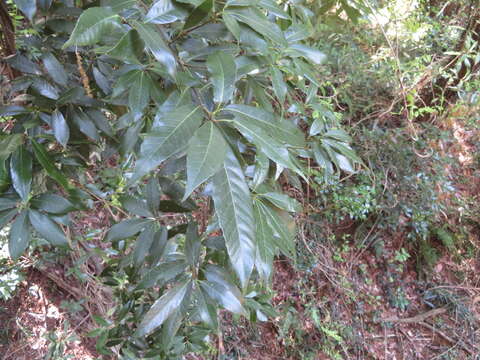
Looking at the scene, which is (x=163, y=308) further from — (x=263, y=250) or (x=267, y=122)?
(x=267, y=122)

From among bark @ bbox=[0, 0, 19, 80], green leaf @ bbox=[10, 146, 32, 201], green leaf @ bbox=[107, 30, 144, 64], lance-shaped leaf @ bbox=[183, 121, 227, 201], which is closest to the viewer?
lance-shaped leaf @ bbox=[183, 121, 227, 201]

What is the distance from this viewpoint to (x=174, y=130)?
50 centimetres

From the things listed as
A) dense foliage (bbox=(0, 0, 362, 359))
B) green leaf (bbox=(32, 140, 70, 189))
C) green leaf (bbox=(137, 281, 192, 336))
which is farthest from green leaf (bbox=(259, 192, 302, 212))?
green leaf (bbox=(32, 140, 70, 189))

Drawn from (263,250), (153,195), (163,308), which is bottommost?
(163,308)

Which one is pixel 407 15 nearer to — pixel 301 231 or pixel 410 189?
pixel 410 189

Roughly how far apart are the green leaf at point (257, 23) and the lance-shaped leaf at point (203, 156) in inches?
8.5

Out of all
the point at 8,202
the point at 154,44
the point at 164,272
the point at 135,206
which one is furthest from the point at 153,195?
the point at 154,44

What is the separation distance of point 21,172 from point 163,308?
0.36m

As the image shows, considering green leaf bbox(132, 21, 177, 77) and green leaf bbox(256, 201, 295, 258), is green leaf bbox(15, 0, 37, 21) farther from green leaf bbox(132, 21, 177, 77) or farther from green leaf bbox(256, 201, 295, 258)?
green leaf bbox(256, 201, 295, 258)

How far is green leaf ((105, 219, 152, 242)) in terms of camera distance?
0.82 m

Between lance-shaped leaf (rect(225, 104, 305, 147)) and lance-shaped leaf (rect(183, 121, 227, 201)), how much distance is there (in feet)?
0.24

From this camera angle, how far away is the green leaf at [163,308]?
74 centimetres

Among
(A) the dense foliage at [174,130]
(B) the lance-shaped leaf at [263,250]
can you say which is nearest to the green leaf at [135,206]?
(A) the dense foliage at [174,130]

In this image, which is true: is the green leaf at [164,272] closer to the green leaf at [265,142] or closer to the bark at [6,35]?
the green leaf at [265,142]
